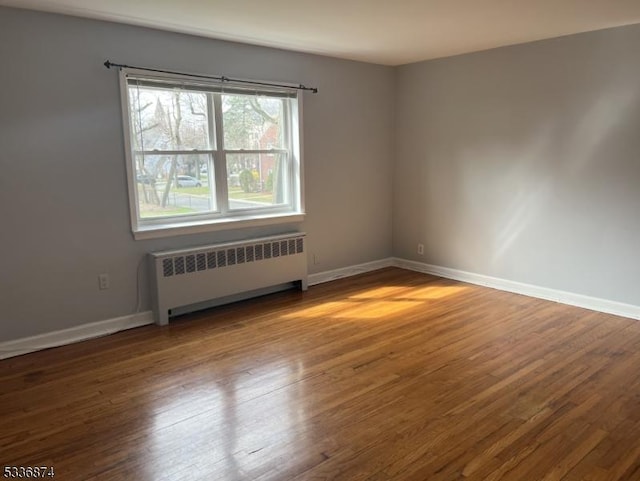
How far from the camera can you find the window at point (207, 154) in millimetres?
3941

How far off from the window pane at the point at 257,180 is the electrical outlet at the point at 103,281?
130 cm

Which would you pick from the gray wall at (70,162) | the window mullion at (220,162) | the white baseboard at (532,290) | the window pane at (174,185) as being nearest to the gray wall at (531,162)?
the white baseboard at (532,290)

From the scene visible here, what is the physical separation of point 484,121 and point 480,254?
54.5 inches

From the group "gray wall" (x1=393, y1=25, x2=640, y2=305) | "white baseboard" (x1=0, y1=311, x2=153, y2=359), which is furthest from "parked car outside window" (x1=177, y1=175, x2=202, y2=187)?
"gray wall" (x1=393, y1=25, x2=640, y2=305)

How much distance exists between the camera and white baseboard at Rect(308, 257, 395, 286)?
5.25 meters

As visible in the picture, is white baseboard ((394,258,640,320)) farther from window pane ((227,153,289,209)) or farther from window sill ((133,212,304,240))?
window pane ((227,153,289,209))

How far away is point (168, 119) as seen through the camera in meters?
4.08

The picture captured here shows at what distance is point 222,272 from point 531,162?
10.1 feet

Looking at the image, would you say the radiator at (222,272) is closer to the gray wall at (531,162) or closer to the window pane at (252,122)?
the window pane at (252,122)

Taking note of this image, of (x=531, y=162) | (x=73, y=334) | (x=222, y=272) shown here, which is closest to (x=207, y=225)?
(x=222, y=272)

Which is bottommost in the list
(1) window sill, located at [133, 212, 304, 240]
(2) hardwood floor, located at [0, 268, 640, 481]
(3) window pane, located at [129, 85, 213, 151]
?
(2) hardwood floor, located at [0, 268, 640, 481]

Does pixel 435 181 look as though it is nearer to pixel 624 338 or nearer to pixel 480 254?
pixel 480 254

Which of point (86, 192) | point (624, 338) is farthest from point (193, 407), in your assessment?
point (624, 338)

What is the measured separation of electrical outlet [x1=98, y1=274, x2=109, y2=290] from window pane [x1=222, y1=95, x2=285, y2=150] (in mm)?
1558
